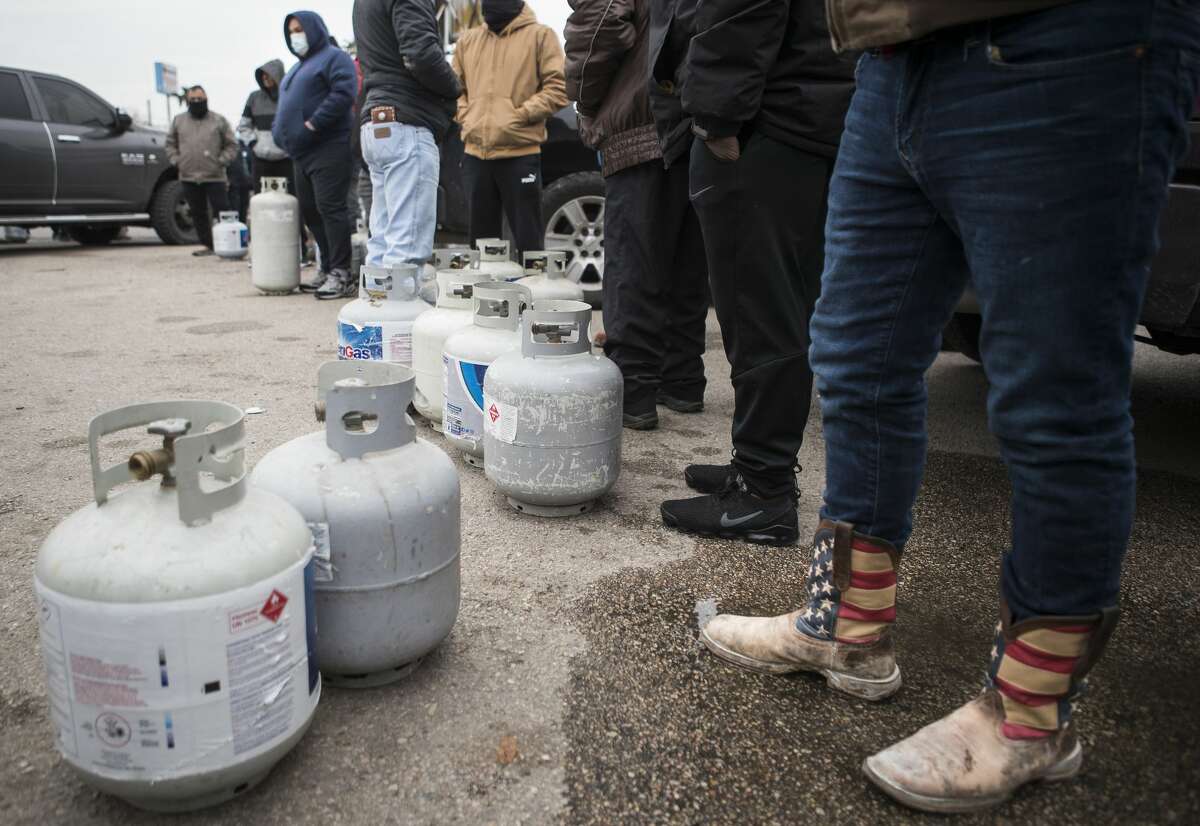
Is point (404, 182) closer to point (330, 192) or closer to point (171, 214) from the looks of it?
point (330, 192)

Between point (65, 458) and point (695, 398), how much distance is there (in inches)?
91.7

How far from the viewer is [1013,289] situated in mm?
1261

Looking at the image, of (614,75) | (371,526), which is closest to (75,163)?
(614,75)

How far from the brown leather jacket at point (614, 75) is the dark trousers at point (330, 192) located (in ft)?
11.0

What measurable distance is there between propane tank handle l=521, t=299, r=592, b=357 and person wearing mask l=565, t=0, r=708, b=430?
0.80 metres

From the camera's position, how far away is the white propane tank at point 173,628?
3.97ft

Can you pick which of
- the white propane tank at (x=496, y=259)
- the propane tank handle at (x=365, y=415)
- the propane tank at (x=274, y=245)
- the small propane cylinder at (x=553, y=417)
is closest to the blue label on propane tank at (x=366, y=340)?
the white propane tank at (x=496, y=259)

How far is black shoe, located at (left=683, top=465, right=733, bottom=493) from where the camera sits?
284 centimetres

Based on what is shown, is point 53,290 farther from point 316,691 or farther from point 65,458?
point 316,691

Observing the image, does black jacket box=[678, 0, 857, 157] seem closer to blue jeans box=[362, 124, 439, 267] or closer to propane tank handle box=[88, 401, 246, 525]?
propane tank handle box=[88, 401, 246, 525]

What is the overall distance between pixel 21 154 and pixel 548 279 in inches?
315

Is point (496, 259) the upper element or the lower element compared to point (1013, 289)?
lower

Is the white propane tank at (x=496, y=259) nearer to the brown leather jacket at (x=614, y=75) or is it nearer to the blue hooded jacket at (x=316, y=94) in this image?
the brown leather jacket at (x=614, y=75)

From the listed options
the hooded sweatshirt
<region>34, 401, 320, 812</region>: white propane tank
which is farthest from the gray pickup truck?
<region>34, 401, 320, 812</region>: white propane tank
